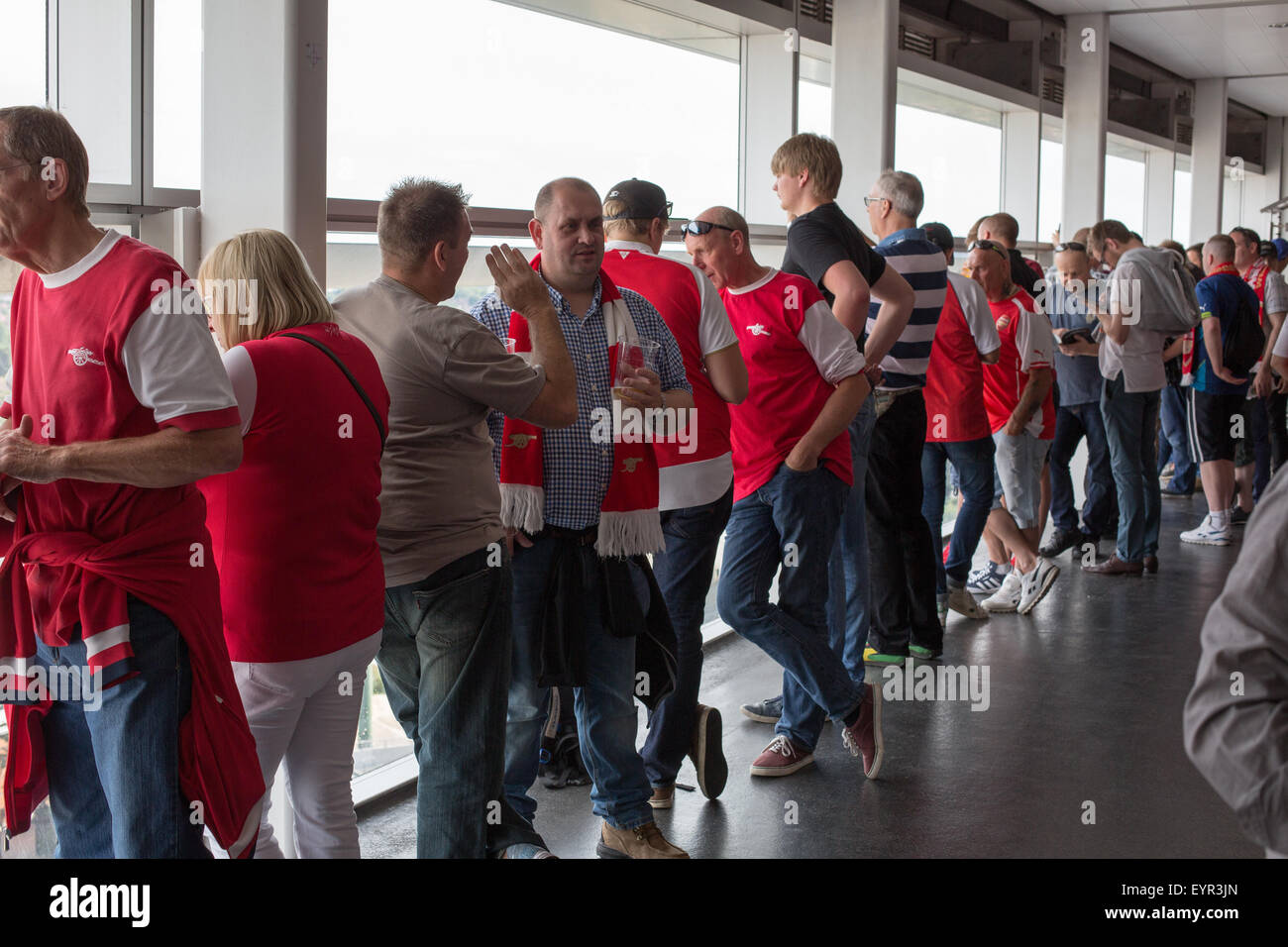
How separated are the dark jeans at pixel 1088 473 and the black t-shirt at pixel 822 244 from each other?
338cm

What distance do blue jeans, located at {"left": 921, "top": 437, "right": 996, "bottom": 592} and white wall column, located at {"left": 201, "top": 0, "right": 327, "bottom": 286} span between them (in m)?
3.11

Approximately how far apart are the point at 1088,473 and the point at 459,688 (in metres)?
5.54

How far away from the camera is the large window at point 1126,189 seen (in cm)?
1268

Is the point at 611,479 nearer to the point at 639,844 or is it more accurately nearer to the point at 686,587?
the point at 686,587

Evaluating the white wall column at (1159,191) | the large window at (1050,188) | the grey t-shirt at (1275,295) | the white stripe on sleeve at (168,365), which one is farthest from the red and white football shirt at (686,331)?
the white wall column at (1159,191)

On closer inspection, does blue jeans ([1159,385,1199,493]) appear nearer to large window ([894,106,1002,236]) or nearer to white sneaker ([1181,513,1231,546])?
white sneaker ([1181,513,1231,546])

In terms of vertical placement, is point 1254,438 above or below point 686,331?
below

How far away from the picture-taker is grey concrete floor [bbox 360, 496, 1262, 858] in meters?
3.33

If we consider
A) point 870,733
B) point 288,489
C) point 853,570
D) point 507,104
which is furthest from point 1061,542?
point 288,489

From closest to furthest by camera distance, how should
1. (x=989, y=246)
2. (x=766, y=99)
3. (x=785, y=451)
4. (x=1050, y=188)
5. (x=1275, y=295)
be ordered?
(x=785, y=451) → (x=989, y=246) → (x=766, y=99) → (x=1275, y=295) → (x=1050, y=188)

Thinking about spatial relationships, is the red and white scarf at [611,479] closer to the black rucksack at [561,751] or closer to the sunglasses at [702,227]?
the sunglasses at [702,227]

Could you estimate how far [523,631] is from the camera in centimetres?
286

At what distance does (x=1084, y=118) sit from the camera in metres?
10.1

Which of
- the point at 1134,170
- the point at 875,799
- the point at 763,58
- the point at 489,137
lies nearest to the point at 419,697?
the point at 875,799
